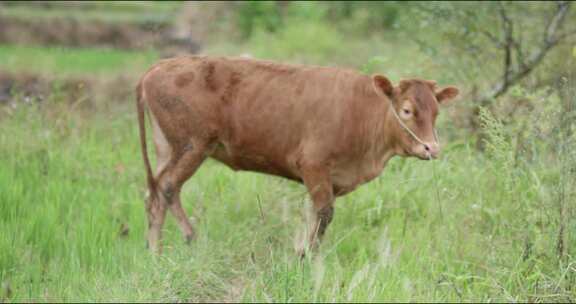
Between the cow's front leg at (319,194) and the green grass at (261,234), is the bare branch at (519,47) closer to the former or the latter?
the green grass at (261,234)

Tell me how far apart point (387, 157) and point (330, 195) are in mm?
483

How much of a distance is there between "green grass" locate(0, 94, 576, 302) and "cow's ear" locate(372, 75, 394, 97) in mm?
623

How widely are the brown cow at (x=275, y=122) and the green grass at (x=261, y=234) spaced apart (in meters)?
0.26

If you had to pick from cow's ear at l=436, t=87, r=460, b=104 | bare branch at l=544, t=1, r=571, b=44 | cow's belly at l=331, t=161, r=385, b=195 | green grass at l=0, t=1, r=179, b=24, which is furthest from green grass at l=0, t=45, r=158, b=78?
cow's ear at l=436, t=87, r=460, b=104

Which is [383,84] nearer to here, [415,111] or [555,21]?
[415,111]

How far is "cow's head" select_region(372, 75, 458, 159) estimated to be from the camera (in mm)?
4914

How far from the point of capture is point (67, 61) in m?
10.7

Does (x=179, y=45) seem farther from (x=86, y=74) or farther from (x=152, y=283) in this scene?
(x=152, y=283)

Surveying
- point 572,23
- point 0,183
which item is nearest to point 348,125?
point 0,183

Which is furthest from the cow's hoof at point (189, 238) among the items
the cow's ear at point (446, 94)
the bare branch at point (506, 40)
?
the bare branch at point (506, 40)

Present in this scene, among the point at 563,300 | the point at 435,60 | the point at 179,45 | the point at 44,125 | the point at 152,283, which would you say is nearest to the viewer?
the point at 152,283

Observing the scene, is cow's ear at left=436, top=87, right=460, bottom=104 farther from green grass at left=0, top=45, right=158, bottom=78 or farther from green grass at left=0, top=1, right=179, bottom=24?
green grass at left=0, top=1, right=179, bottom=24

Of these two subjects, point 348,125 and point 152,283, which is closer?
point 152,283

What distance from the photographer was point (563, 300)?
4613mm
